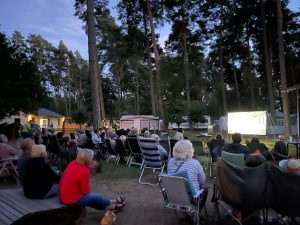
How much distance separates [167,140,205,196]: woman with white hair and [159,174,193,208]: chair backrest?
0.19 metres

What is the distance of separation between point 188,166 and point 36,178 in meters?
2.00

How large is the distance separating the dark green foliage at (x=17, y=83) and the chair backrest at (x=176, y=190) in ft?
65.0

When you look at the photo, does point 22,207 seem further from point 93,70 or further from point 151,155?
point 93,70

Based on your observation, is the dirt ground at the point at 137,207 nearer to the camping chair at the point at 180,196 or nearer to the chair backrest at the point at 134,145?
the camping chair at the point at 180,196

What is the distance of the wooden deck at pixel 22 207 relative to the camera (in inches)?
143

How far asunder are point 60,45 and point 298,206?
202 feet

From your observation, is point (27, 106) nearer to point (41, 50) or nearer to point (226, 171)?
point (226, 171)

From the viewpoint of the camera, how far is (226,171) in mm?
3684

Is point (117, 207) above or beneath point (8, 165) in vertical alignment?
beneath

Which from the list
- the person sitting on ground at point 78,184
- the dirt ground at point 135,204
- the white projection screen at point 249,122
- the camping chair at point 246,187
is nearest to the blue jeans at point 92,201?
the person sitting on ground at point 78,184

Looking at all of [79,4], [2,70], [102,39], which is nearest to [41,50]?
[102,39]

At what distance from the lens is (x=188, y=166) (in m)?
4.33

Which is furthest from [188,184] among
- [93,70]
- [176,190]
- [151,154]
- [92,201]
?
[93,70]

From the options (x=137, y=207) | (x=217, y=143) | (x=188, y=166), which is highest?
(x=217, y=143)
